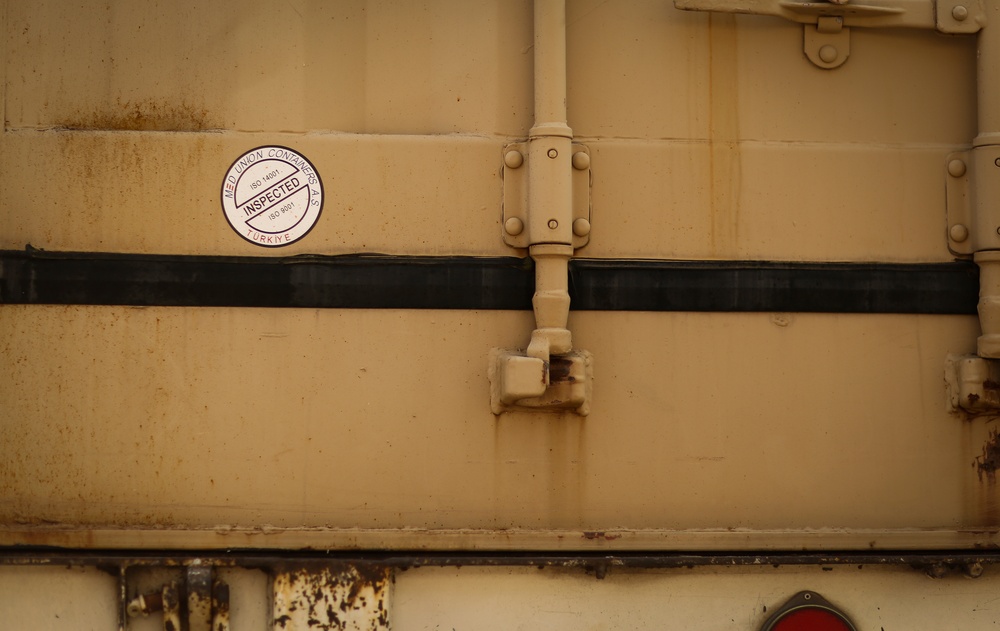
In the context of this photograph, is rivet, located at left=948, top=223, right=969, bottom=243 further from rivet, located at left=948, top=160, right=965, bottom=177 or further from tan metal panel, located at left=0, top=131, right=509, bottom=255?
tan metal panel, located at left=0, top=131, right=509, bottom=255

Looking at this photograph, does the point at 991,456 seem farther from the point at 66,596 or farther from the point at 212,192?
the point at 66,596

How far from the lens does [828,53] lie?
2354 mm

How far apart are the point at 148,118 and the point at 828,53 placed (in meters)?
1.68

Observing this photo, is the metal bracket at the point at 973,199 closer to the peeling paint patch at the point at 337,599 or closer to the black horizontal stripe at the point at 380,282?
the black horizontal stripe at the point at 380,282

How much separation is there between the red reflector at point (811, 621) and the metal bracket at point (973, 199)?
3.13 feet

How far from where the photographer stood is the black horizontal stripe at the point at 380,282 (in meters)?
2.24

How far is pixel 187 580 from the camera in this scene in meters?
2.14

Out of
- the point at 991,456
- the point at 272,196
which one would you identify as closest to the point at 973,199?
the point at 991,456

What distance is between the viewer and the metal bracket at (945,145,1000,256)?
2320mm

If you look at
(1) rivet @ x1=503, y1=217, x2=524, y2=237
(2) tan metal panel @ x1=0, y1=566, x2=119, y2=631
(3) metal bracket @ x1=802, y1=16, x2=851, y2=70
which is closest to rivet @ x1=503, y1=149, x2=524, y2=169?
(1) rivet @ x1=503, y1=217, x2=524, y2=237

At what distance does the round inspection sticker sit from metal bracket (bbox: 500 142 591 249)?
0.45 metres

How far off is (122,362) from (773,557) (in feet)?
5.28

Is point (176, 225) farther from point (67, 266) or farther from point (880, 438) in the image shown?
point (880, 438)

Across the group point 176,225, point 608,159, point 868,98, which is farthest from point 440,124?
point 868,98
